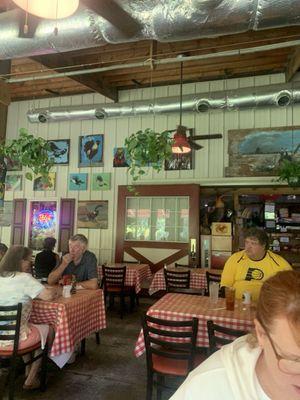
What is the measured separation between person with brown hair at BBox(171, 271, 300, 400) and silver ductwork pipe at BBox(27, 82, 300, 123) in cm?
526

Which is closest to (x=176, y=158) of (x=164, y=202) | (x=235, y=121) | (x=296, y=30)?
(x=164, y=202)

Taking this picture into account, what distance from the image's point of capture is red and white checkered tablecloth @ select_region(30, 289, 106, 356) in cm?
299

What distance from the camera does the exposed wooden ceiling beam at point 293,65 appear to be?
17.9 feet

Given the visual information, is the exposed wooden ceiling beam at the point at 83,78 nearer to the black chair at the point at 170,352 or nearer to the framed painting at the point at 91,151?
the framed painting at the point at 91,151

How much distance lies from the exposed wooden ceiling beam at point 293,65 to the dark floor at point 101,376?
187 inches

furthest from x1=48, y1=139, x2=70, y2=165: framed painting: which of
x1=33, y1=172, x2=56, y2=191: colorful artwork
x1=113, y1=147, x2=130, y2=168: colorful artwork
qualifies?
x1=113, y1=147, x2=130, y2=168: colorful artwork

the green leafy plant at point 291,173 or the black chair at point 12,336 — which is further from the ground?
the green leafy plant at point 291,173

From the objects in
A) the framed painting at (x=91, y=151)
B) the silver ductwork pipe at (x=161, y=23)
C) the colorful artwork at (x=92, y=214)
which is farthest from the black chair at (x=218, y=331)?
the framed painting at (x=91, y=151)

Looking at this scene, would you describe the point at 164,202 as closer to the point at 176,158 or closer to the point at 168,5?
the point at 176,158

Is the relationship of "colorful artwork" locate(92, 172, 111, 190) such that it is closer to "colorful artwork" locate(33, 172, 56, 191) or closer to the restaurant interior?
the restaurant interior

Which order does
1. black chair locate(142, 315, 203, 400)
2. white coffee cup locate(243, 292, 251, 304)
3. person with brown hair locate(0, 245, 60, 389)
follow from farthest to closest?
1. white coffee cup locate(243, 292, 251, 304)
2. person with brown hair locate(0, 245, 60, 389)
3. black chair locate(142, 315, 203, 400)

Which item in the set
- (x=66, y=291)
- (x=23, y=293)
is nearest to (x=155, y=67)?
(x=66, y=291)

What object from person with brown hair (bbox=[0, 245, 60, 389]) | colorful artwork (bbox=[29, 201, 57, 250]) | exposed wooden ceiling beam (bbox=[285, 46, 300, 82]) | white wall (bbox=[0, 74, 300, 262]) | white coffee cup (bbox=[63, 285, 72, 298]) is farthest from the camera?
colorful artwork (bbox=[29, 201, 57, 250])

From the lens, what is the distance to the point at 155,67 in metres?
5.38
